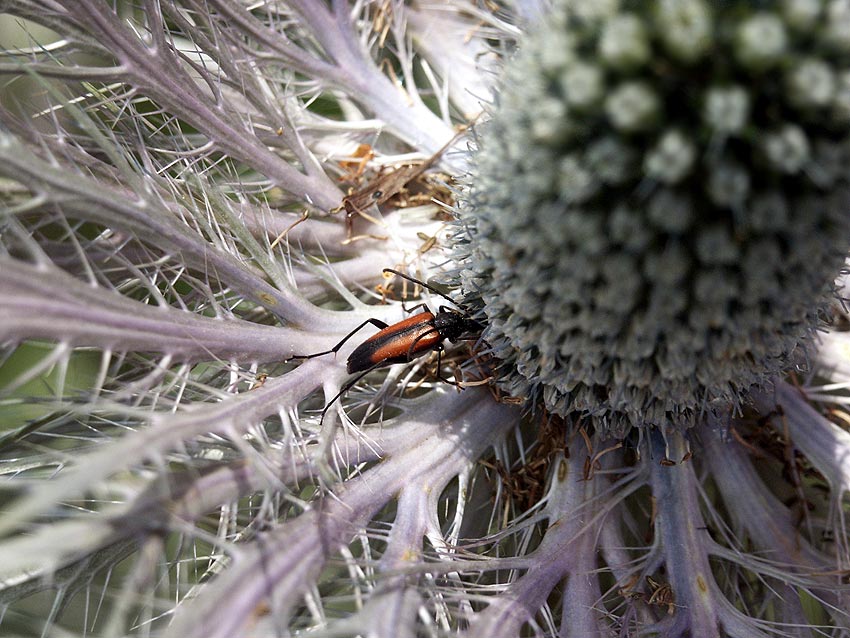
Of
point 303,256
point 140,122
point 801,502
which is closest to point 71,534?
point 303,256

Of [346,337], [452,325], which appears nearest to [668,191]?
[452,325]

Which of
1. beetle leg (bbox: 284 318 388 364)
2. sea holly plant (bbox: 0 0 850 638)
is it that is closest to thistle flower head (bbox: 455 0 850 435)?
sea holly plant (bbox: 0 0 850 638)

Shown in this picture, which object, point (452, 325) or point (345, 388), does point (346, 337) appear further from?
point (452, 325)

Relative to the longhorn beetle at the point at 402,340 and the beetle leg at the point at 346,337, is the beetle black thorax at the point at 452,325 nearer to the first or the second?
the longhorn beetle at the point at 402,340

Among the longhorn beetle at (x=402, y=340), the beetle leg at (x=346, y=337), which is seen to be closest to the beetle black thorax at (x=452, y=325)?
the longhorn beetle at (x=402, y=340)

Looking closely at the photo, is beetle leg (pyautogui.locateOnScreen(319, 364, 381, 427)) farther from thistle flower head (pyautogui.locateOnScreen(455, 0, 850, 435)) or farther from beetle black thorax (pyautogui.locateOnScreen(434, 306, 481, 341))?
thistle flower head (pyautogui.locateOnScreen(455, 0, 850, 435))

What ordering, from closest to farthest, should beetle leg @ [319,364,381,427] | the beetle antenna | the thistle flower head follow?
1. the thistle flower head
2. beetle leg @ [319,364,381,427]
3. the beetle antenna
